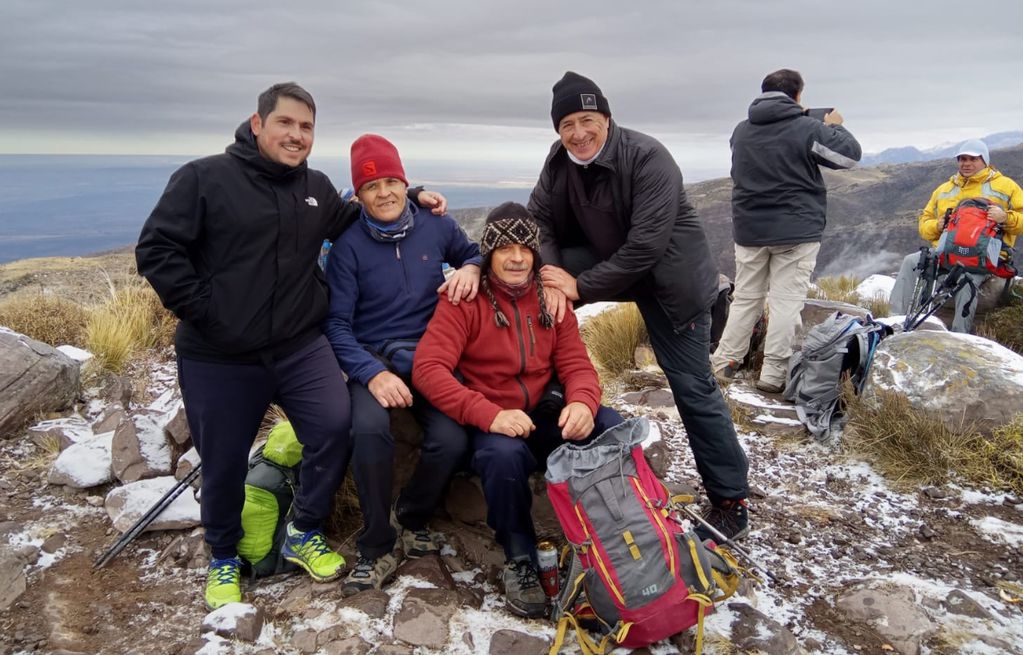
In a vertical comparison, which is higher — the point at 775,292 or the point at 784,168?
the point at 784,168

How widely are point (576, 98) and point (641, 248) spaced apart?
76cm

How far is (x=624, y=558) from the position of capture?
2.58m

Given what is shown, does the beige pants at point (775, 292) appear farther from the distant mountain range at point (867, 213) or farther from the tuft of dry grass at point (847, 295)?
the distant mountain range at point (867, 213)

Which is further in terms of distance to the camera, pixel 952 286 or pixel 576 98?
pixel 952 286

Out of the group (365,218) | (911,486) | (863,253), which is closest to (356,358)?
(365,218)

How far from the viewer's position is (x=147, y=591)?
3178mm

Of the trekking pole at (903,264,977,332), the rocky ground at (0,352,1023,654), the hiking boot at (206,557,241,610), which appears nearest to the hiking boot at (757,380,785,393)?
the rocky ground at (0,352,1023,654)

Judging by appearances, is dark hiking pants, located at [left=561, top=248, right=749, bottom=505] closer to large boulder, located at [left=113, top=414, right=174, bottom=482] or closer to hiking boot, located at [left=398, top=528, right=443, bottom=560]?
hiking boot, located at [left=398, top=528, right=443, bottom=560]

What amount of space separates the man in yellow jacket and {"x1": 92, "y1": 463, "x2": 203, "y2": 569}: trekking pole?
7.52 m

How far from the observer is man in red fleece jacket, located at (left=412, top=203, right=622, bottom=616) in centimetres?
291

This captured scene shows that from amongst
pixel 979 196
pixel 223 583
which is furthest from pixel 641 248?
pixel 979 196

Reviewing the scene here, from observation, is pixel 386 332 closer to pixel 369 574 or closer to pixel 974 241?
pixel 369 574

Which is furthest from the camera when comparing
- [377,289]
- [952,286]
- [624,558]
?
[952,286]

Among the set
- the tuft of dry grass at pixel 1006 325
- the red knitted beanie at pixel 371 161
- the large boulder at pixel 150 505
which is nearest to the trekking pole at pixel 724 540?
the red knitted beanie at pixel 371 161
